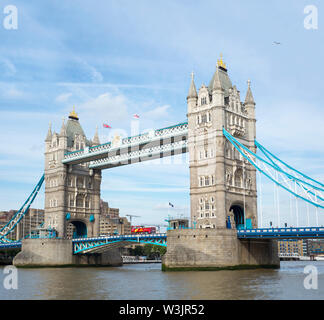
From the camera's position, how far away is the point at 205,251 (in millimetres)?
53281

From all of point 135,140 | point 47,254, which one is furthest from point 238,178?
point 47,254

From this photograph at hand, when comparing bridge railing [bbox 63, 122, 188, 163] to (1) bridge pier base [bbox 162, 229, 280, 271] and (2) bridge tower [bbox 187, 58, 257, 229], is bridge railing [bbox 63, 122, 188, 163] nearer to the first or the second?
(2) bridge tower [bbox 187, 58, 257, 229]

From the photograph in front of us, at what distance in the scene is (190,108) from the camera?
62.8m

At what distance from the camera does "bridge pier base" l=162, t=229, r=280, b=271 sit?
5297 cm

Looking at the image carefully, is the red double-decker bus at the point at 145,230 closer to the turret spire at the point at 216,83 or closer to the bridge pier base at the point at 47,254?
the bridge pier base at the point at 47,254

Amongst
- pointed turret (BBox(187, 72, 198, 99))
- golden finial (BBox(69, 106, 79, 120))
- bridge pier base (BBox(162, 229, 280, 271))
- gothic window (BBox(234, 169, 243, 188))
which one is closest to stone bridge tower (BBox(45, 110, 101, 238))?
golden finial (BBox(69, 106, 79, 120))

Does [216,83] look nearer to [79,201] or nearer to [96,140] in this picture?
[96,140]

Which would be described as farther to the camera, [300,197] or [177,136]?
[177,136]

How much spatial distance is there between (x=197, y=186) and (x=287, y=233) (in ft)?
46.5

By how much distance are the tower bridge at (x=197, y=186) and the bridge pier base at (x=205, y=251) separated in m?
0.11
